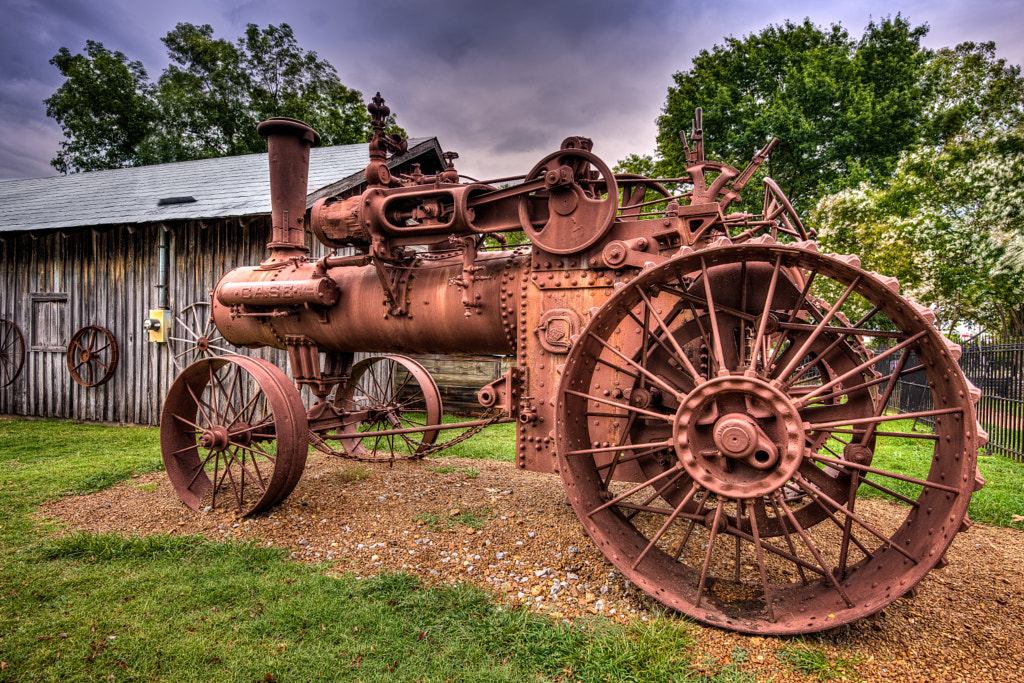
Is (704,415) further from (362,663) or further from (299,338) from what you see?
(299,338)

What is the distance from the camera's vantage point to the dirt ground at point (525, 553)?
2.56 metres

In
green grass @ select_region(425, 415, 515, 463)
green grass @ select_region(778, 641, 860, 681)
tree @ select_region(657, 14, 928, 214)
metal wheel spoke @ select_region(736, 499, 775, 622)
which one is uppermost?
tree @ select_region(657, 14, 928, 214)

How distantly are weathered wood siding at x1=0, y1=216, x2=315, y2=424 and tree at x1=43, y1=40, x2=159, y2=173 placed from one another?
15.3 meters

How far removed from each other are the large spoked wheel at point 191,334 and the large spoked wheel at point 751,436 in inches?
313

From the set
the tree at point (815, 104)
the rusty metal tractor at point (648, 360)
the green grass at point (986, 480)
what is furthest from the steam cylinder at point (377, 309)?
the tree at point (815, 104)

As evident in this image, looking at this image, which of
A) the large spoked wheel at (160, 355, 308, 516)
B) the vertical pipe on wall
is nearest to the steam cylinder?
the large spoked wheel at (160, 355, 308, 516)

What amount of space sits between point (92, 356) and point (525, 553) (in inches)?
389

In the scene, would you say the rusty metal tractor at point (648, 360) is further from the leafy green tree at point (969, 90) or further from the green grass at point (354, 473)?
the leafy green tree at point (969, 90)

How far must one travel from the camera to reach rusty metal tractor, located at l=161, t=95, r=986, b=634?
2.55 m

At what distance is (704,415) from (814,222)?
14.3 meters

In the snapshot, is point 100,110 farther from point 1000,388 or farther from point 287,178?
point 1000,388

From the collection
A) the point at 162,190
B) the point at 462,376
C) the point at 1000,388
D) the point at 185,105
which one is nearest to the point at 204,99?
the point at 185,105

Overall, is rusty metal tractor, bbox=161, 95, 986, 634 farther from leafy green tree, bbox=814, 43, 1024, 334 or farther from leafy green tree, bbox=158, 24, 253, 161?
leafy green tree, bbox=158, 24, 253, 161

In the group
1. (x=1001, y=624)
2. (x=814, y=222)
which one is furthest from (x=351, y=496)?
(x=814, y=222)
